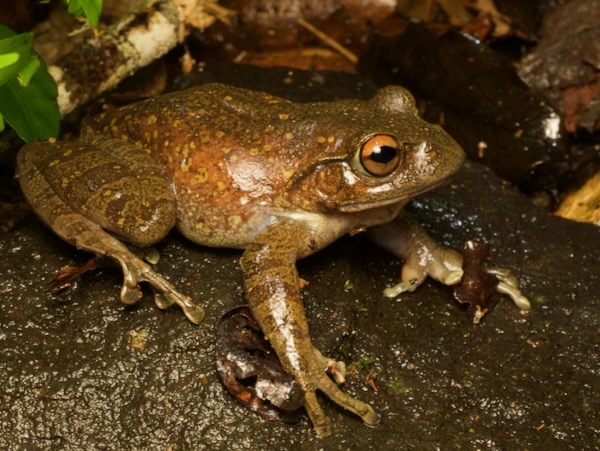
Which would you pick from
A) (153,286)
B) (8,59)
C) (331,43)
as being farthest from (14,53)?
(331,43)

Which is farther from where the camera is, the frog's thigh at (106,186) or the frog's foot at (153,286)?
the frog's thigh at (106,186)

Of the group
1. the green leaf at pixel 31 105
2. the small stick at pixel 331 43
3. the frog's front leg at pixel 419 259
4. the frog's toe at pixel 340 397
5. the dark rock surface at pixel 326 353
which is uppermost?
the green leaf at pixel 31 105

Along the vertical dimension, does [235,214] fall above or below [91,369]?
above

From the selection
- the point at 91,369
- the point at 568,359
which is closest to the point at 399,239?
the point at 568,359

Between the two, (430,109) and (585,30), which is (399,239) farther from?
(585,30)

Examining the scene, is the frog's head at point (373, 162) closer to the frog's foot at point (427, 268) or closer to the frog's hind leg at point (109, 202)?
the frog's foot at point (427, 268)

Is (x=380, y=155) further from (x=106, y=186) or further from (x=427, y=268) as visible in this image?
(x=106, y=186)

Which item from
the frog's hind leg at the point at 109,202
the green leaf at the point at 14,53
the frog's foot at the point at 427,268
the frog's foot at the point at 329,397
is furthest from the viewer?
the frog's foot at the point at 427,268

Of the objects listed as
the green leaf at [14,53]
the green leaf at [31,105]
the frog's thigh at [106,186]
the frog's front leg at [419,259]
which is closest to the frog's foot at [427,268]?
the frog's front leg at [419,259]
